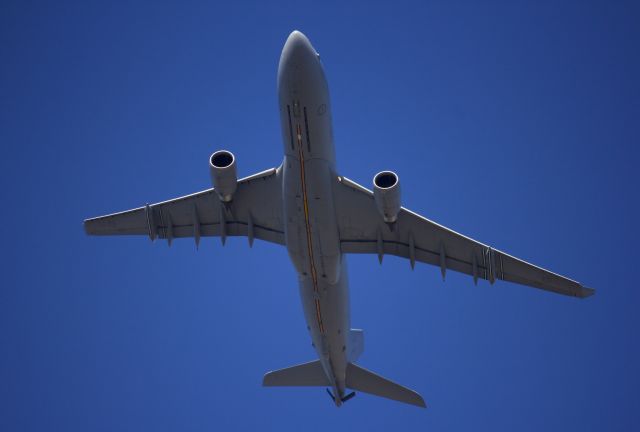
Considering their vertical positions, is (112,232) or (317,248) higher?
(112,232)

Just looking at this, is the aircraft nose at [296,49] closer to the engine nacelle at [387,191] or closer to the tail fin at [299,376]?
the engine nacelle at [387,191]

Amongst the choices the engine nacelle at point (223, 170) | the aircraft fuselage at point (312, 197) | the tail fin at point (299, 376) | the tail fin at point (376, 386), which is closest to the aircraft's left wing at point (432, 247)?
the aircraft fuselage at point (312, 197)

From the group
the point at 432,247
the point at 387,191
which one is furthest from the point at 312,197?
the point at 432,247

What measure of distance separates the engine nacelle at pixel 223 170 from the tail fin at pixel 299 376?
32.9ft

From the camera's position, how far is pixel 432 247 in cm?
3170

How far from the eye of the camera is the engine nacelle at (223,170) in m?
29.5

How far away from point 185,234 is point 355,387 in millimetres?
10133

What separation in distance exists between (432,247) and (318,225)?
17.0 feet

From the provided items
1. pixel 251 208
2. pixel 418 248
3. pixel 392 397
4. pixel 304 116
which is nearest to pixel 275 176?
pixel 251 208

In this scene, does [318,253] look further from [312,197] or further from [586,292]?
→ [586,292]

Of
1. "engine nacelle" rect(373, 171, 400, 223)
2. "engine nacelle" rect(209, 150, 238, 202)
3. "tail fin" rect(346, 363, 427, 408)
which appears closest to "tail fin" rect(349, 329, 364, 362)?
"tail fin" rect(346, 363, 427, 408)

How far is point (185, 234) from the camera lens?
33.5 m

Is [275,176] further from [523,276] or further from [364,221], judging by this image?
[523,276]

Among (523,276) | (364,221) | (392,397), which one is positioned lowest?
(392,397)
